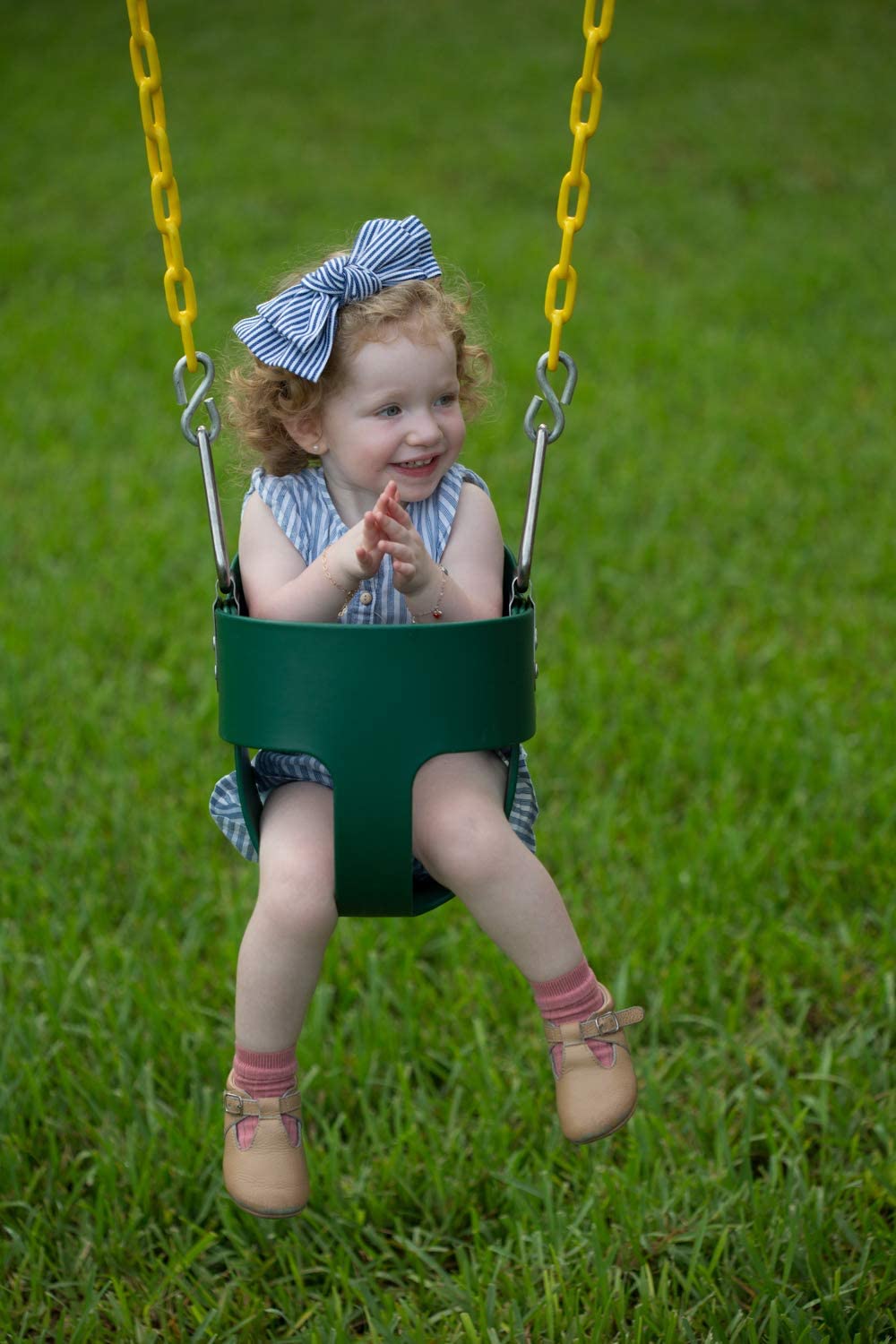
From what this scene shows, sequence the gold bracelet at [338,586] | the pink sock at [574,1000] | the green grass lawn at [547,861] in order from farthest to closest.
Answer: the green grass lawn at [547,861], the pink sock at [574,1000], the gold bracelet at [338,586]

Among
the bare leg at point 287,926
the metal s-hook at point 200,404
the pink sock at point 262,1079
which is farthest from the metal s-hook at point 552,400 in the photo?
the pink sock at point 262,1079

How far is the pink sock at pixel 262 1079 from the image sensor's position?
198 cm

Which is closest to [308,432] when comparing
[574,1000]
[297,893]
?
[297,893]

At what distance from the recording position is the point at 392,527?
5.76 ft

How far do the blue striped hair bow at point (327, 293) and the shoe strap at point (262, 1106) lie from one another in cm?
94

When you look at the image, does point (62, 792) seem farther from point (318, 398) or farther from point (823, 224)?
point (823, 224)

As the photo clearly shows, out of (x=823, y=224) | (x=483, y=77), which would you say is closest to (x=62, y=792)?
(x=823, y=224)

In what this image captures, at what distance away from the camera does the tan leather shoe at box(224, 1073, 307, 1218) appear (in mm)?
1980

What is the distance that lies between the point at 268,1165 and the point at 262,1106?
0.08 meters

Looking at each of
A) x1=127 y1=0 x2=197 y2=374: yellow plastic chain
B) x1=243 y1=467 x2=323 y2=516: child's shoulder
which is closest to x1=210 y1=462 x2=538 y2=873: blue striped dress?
x1=243 y1=467 x2=323 y2=516: child's shoulder

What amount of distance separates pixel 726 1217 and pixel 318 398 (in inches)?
64.0

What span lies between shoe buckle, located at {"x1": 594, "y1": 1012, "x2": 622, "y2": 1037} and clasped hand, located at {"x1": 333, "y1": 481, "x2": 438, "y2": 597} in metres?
0.61

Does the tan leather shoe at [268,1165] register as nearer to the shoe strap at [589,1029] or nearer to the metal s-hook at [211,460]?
the shoe strap at [589,1029]

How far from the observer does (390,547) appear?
176 cm
